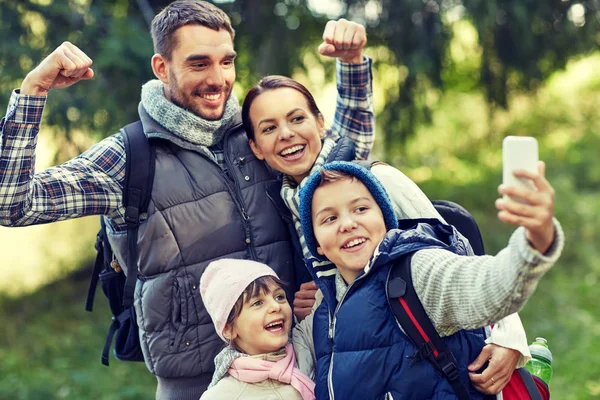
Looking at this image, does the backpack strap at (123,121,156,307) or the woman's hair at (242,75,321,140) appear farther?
the woman's hair at (242,75,321,140)

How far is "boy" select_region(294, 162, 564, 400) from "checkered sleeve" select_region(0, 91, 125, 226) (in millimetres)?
787

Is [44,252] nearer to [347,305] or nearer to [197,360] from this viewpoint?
[197,360]

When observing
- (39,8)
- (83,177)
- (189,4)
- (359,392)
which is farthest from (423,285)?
(39,8)

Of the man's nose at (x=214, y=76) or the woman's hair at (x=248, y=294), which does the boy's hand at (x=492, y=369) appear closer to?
the woman's hair at (x=248, y=294)

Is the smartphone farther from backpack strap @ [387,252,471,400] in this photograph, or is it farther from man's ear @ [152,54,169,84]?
man's ear @ [152,54,169,84]

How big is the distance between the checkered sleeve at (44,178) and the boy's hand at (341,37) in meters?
0.89

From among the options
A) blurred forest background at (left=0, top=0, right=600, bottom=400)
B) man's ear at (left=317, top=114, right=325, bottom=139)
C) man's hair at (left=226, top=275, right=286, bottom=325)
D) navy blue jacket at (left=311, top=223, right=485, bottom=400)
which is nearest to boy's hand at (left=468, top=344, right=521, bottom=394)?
navy blue jacket at (left=311, top=223, right=485, bottom=400)

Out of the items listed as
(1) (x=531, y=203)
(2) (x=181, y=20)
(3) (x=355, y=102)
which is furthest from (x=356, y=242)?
Result: (2) (x=181, y=20)

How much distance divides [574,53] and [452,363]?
5046mm

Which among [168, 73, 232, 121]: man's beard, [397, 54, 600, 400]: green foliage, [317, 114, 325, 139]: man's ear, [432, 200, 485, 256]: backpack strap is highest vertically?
[168, 73, 232, 121]: man's beard

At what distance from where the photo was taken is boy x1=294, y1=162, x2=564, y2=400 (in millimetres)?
1801

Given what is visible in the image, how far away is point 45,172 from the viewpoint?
2756 mm

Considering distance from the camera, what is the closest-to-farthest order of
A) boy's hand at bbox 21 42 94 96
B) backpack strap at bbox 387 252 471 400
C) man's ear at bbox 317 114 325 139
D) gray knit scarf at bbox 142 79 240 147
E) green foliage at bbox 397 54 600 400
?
backpack strap at bbox 387 252 471 400 → boy's hand at bbox 21 42 94 96 → gray knit scarf at bbox 142 79 240 147 → man's ear at bbox 317 114 325 139 → green foliage at bbox 397 54 600 400

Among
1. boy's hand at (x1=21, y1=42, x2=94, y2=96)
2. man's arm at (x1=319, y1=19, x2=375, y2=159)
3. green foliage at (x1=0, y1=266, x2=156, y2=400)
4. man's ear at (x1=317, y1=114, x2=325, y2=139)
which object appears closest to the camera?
boy's hand at (x1=21, y1=42, x2=94, y2=96)
